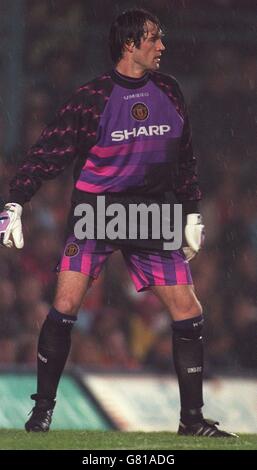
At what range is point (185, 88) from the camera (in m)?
13.6

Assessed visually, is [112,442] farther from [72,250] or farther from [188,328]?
[72,250]

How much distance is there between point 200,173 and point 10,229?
605 centimetres

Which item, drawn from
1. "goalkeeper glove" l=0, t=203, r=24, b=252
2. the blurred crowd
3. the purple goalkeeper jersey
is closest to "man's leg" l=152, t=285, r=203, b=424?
the purple goalkeeper jersey

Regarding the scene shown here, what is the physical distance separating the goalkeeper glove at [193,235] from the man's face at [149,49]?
842 mm

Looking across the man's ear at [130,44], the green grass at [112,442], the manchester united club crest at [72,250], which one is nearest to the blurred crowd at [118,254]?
the green grass at [112,442]

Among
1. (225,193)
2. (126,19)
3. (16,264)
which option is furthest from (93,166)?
(225,193)

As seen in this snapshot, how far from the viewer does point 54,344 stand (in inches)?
310

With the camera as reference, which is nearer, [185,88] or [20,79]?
[20,79]

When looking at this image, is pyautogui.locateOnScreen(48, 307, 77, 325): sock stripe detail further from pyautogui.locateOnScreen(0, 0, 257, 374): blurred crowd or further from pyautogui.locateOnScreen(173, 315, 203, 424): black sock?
pyautogui.locateOnScreen(0, 0, 257, 374): blurred crowd

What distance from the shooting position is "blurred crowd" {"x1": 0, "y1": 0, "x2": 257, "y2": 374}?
1238cm

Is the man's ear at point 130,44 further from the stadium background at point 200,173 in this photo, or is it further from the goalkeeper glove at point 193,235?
the stadium background at point 200,173

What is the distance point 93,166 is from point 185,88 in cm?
592
